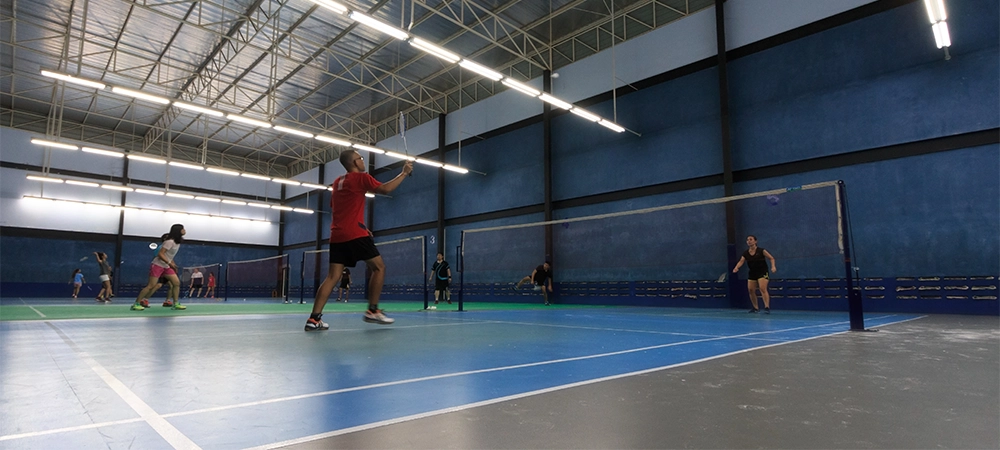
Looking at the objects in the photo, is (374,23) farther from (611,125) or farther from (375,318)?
(611,125)

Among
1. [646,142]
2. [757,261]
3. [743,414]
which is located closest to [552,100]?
[646,142]

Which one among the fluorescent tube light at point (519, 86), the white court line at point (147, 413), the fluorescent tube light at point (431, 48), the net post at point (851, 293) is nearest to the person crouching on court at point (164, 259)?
the fluorescent tube light at point (431, 48)

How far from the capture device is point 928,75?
11445 mm

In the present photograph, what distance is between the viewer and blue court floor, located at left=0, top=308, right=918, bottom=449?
5.69 feet

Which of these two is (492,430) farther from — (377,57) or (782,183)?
(377,57)

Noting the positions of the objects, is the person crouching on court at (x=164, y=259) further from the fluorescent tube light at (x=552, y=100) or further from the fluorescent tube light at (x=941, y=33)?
the fluorescent tube light at (x=941, y=33)

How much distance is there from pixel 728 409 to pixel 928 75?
13.9 m

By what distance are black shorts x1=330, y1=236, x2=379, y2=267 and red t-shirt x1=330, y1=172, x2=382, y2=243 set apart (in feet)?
0.18

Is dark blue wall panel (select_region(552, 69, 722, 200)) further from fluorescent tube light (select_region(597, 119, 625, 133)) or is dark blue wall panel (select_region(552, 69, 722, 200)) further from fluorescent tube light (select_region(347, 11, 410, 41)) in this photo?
fluorescent tube light (select_region(347, 11, 410, 41))

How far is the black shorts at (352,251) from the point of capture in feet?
17.8

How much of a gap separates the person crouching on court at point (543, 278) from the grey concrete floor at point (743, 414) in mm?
14290

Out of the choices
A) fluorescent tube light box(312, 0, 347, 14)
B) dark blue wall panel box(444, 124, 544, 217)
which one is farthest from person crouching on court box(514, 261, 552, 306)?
fluorescent tube light box(312, 0, 347, 14)

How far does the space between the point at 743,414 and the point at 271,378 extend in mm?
2377

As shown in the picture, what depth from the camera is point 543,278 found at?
1742cm
